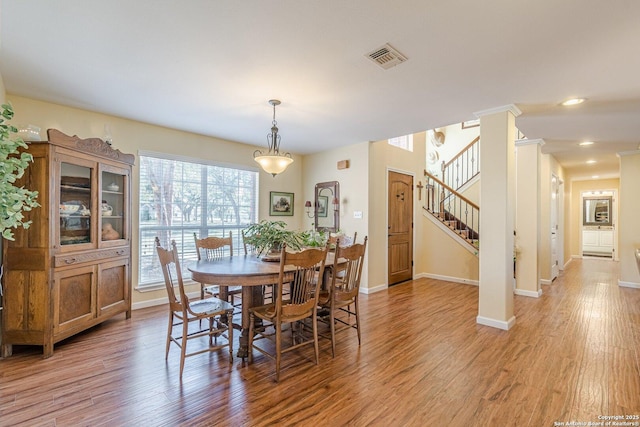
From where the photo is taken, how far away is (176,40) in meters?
2.16

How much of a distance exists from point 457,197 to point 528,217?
6.87 ft

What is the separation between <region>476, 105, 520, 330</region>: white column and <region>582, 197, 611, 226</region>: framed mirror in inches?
337

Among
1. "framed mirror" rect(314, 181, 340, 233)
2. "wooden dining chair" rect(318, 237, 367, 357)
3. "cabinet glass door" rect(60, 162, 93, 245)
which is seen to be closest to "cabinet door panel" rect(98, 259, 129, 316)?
"cabinet glass door" rect(60, 162, 93, 245)

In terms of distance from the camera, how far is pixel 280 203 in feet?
19.1

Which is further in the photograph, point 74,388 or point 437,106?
point 437,106

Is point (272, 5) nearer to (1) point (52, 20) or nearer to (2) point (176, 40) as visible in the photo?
(2) point (176, 40)

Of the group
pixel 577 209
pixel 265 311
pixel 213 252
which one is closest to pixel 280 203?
pixel 213 252

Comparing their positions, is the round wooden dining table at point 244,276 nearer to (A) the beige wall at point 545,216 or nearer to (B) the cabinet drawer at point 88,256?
(B) the cabinet drawer at point 88,256

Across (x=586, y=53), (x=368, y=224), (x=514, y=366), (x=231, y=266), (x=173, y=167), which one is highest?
(x=586, y=53)

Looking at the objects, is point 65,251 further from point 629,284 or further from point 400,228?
point 629,284

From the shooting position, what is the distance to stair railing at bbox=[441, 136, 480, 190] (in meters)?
7.00

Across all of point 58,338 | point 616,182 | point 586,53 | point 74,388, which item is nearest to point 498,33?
point 586,53

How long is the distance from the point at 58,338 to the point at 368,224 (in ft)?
13.4

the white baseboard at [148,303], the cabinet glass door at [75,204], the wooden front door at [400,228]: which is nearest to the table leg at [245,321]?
the cabinet glass door at [75,204]
